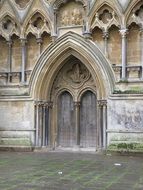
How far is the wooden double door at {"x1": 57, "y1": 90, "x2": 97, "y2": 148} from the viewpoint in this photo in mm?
15320

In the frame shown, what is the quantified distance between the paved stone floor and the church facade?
2896 mm

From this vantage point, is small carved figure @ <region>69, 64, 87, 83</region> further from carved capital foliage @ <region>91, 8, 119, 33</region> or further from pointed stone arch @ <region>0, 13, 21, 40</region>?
pointed stone arch @ <region>0, 13, 21, 40</region>

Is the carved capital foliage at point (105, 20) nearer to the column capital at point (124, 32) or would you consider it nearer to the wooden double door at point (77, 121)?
the column capital at point (124, 32)

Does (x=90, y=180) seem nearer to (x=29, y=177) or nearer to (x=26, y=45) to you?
(x=29, y=177)

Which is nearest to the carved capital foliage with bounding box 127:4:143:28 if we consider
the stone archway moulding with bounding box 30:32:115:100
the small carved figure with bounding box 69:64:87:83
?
the stone archway moulding with bounding box 30:32:115:100

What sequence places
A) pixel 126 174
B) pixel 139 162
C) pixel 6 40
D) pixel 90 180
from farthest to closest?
pixel 6 40
pixel 139 162
pixel 126 174
pixel 90 180

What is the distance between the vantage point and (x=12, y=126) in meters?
15.6

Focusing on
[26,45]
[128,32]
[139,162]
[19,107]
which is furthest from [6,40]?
[139,162]

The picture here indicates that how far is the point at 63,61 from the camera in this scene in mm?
15438

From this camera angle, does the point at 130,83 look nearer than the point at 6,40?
Yes

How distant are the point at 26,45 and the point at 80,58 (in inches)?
94.1

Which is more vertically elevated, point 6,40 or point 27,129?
point 6,40

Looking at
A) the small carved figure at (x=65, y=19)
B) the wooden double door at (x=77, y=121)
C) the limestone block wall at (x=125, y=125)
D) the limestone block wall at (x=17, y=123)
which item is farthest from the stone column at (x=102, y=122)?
the small carved figure at (x=65, y=19)

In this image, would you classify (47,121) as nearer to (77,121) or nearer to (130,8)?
(77,121)
